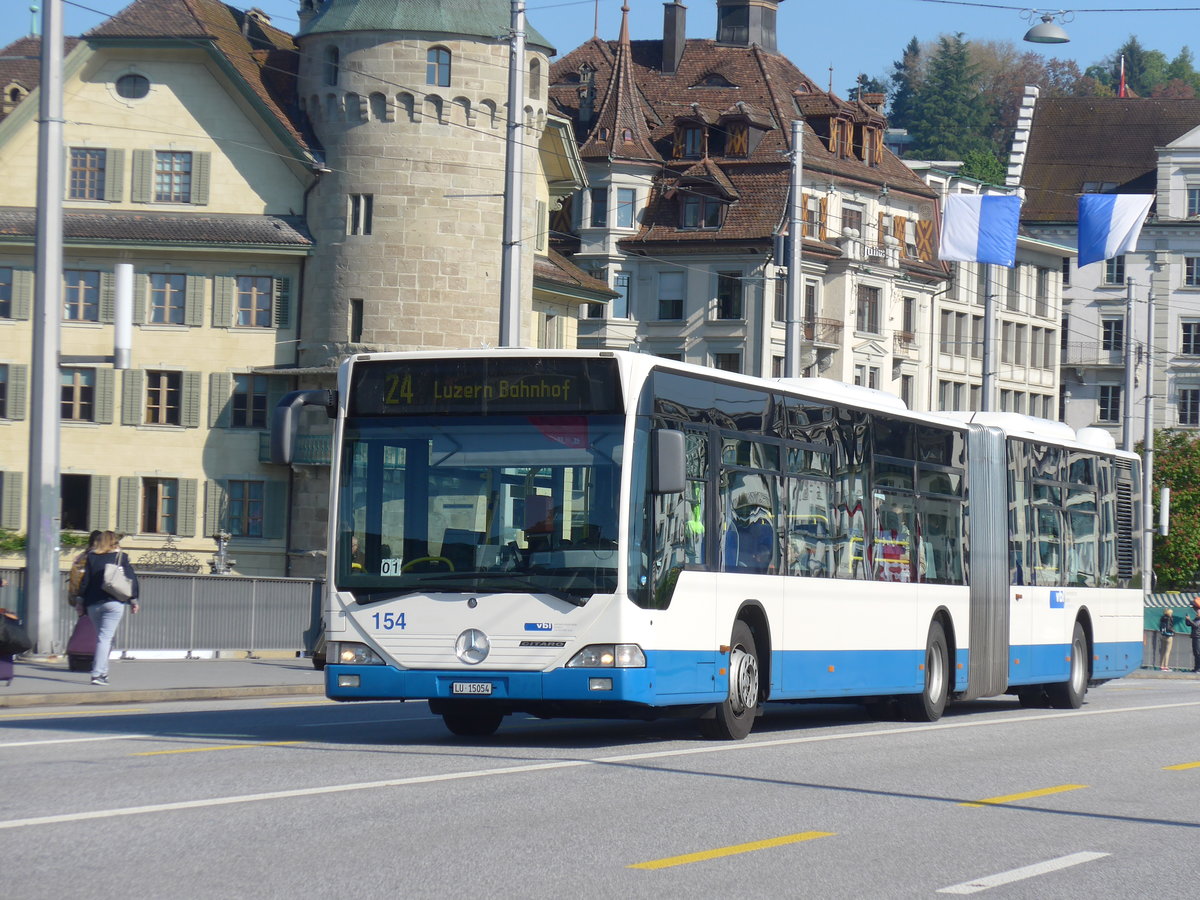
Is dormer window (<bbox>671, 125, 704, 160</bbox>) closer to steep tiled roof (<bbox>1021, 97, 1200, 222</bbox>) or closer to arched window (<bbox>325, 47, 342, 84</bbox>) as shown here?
steep tiled roof (<bbox>1021, 97, 1200, 222</bbox>)

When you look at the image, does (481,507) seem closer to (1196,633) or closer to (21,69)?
(1196,633)

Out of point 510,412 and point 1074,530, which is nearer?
point 510,412

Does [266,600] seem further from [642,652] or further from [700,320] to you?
[700,320]

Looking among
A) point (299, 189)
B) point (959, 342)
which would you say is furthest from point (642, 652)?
point (959, 342)

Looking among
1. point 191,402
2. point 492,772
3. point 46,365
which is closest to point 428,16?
point 191,402

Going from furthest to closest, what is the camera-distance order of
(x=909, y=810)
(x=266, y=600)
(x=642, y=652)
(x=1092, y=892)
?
(x=266, y=600)
(x=642, y=652)
(x=909, y=810)
(x=1092, y=892)

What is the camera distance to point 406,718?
18984 mm

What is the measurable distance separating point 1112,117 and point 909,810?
8830 centimetres

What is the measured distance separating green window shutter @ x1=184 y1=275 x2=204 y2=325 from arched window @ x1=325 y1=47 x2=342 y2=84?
246 inches

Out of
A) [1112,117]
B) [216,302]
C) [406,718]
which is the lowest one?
[406,718]

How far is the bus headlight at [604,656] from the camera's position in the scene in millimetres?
14258

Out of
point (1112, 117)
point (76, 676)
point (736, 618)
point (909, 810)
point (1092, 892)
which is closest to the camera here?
point (1092, 892)

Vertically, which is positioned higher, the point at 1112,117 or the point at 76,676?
the point at 1112,117

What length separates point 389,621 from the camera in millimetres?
14703
